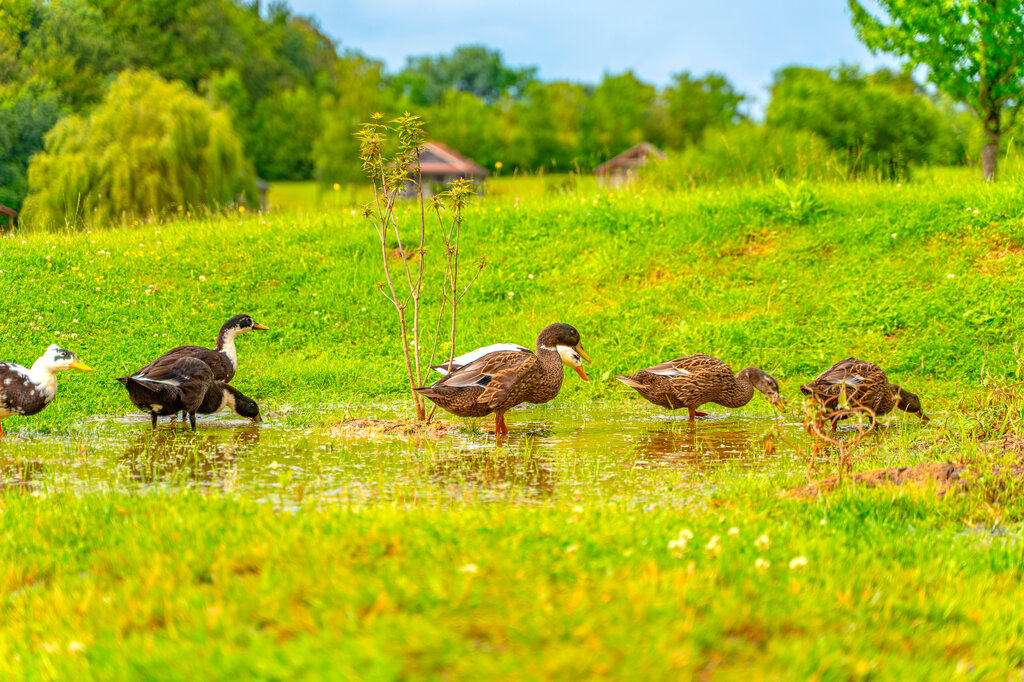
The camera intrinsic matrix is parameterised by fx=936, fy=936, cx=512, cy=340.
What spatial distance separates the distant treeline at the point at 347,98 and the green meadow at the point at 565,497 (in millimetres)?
4067

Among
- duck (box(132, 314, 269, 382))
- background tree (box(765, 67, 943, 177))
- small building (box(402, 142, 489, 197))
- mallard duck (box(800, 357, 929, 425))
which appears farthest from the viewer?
small building (box(402, 142, 489, 197))

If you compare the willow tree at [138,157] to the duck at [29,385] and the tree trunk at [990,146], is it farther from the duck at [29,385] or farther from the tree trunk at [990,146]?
the tree trunk at [990,146]

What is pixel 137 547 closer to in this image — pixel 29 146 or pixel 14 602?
pixel 14 602

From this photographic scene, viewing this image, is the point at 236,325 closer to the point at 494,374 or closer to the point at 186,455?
the point at 186,455

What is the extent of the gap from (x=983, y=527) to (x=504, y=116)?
3775 inches

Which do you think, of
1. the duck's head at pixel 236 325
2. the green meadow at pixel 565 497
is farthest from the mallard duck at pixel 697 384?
the duck's head at pixel 236 325

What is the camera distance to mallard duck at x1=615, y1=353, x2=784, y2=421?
9.60m

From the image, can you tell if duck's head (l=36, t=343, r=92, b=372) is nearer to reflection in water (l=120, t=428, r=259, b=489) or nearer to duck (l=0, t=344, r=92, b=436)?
duck (l=0, t=344, r=92, b=436)

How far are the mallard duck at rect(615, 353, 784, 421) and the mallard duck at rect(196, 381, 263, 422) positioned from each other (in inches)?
150

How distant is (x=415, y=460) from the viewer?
25.9 feet

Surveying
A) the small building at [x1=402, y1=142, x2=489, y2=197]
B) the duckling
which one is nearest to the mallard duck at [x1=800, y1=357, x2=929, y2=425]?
the duckling

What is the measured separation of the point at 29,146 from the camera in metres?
27.5

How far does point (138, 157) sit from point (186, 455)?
2500 cm

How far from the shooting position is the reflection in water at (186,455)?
729cm
